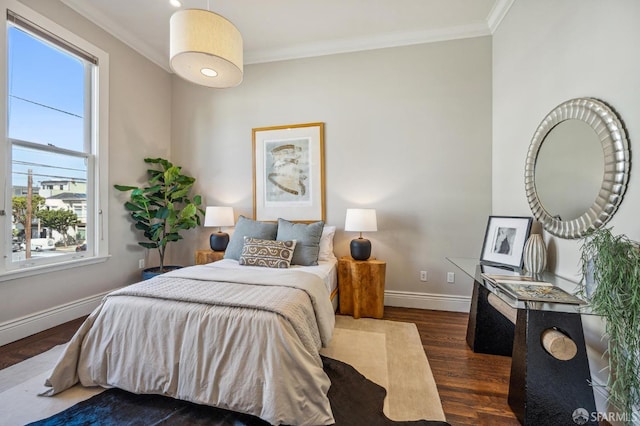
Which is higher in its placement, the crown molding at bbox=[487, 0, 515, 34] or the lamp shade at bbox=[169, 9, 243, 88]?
the crown molding at bbox=[487, 0, 515, 34]

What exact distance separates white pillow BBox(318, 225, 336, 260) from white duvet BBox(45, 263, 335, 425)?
1.20 meters

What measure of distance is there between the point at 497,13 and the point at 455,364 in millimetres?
3394

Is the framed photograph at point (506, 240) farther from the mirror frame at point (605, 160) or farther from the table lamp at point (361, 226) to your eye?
the table lamp at point (361, 226)

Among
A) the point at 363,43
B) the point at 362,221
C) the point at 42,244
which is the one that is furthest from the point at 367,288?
the point at 42,244

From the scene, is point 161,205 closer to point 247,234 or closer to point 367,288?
point 247,234

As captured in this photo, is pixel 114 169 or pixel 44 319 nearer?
pixel 44 319

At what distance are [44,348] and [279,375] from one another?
7.41ft

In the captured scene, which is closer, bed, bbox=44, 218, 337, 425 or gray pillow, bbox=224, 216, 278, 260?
bed, bbox=44, 218, 337, 425

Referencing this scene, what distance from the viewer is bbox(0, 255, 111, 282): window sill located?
2.20 m

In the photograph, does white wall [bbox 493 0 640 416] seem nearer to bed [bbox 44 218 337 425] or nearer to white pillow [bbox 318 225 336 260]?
bed [bbox 44 218 337 425]

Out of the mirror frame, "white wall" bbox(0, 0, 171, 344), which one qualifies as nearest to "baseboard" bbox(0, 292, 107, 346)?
"white wall" bbox(0, 0, 171, 344)

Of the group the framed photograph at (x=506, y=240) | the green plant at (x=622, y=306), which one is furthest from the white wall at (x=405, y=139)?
the green plant at (x=622, y=306)

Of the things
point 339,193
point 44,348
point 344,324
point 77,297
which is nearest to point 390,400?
point 344,324

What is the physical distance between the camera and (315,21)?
2.91 metres
